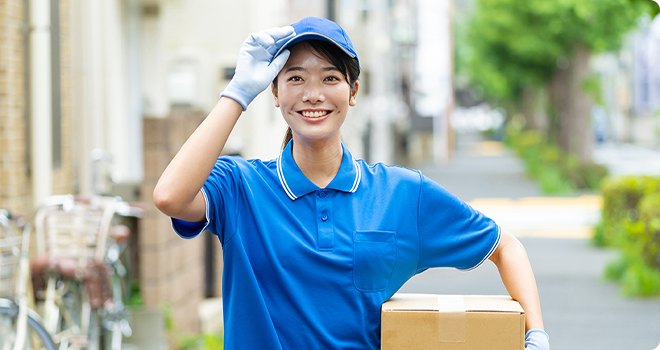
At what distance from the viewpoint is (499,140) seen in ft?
219

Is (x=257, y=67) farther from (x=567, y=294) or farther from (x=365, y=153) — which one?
(x=365, y=153)

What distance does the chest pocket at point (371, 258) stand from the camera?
208 cm

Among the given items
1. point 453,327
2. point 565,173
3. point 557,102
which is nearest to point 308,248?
point 453,327

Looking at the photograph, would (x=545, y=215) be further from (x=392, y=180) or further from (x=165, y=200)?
(x=165, y=200)

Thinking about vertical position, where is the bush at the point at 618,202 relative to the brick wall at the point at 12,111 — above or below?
below

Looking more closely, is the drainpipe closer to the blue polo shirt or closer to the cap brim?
the blue polo shirt

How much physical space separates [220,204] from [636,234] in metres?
6.26

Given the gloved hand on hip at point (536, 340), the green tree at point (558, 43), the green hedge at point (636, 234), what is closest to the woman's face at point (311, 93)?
the gloved hand on hip at point (536, 340)

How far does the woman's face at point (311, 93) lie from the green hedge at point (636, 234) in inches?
226

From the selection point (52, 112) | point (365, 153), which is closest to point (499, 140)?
point (365, 153)

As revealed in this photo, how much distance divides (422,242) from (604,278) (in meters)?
8.19

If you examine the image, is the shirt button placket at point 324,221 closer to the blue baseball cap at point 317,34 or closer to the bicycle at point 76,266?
the blue baseball cap at point 317,34

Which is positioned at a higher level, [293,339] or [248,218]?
[248,218]

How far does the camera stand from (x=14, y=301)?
12.5ft
